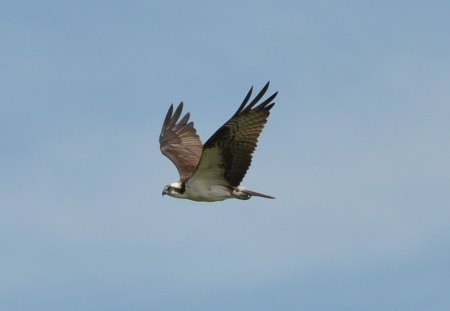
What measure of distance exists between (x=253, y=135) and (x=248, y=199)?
5.86 feet

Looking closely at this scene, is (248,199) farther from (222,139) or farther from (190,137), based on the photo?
(190,137)

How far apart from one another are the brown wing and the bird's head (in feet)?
6.57

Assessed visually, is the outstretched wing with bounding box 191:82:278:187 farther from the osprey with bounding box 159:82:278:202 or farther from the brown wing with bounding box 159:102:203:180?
the brown wing with bounding box 159:102:203:180

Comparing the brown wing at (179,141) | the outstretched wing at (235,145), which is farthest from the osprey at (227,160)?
the brown wing at (179,141)

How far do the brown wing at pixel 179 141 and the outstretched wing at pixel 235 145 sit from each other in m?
3.02

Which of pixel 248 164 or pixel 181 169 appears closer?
pixel 248 164

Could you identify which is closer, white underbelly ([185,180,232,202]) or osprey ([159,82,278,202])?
osprey ([159,82,278,202])

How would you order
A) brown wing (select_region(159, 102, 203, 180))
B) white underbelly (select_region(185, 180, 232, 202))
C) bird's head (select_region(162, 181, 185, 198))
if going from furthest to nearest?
brown wing (select_region(159, 102, 203, 180))
bird's head (select_region(162, 181, 185, 198))
white underbelly (select_region(185, 180, 232, 202))

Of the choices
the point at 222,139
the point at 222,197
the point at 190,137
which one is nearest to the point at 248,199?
the point at 222,197

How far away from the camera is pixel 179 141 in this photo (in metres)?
26.0

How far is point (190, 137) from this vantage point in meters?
26.2

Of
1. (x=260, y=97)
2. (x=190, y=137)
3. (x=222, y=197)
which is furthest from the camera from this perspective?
(x=190, y=137)

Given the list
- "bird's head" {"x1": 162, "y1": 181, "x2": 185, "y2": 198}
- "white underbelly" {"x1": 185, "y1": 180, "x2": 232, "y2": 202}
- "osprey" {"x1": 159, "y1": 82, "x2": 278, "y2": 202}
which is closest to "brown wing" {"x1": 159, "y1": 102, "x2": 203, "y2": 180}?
"osprey" {"x1": 159, "y1": 82, "x2": 278, "y2": 202}

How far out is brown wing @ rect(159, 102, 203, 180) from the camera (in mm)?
24867
